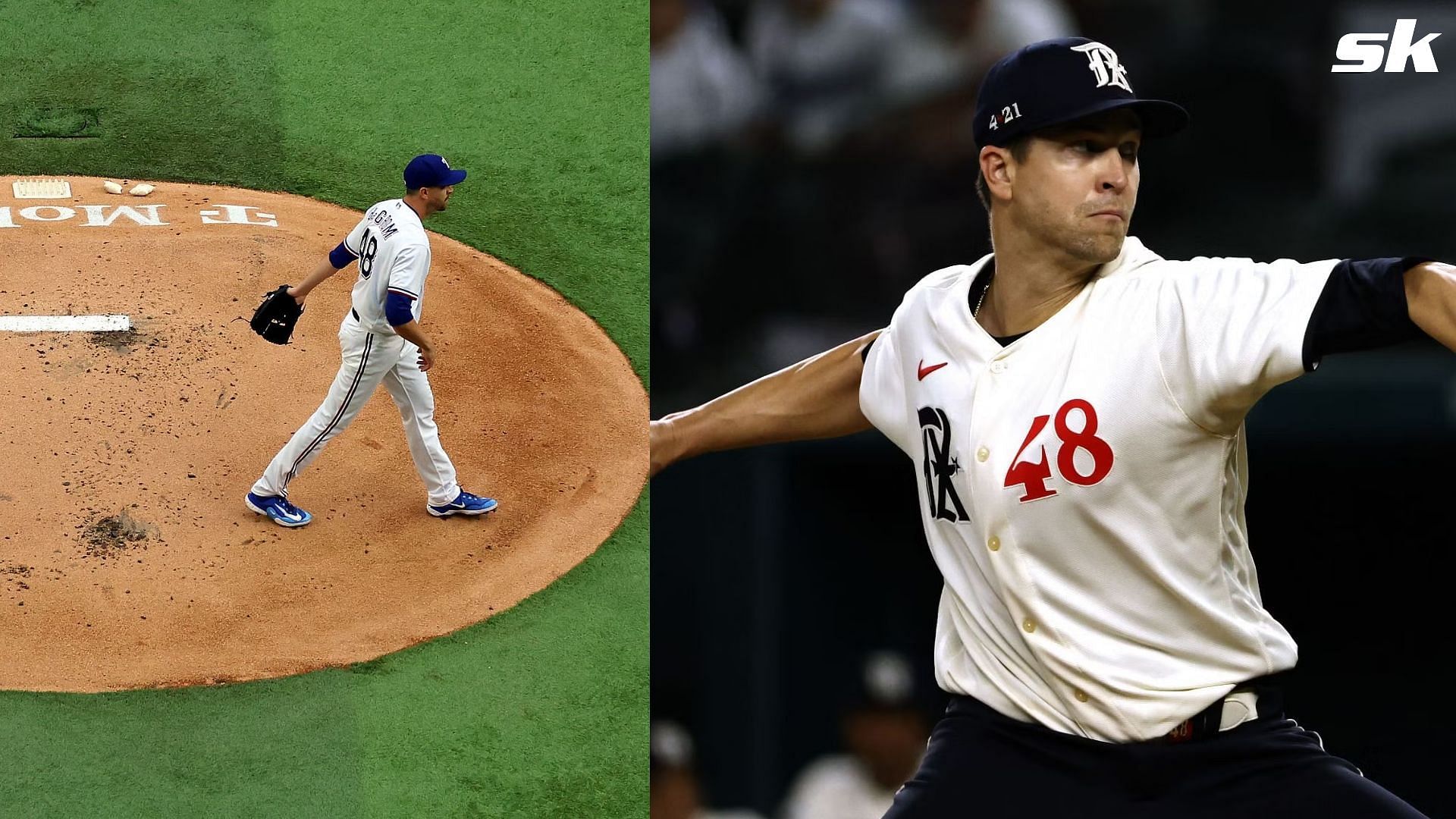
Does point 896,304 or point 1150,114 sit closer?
point 1150,114

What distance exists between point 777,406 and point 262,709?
2118mm

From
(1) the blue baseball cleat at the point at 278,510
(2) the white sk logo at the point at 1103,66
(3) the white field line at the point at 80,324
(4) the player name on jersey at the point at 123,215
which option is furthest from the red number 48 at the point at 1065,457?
(3) the white field line at the point at 80,324

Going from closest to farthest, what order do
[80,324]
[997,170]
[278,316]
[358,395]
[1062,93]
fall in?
[1062,93]
[997,170]
[358,395]
[278,316]
[80,324]

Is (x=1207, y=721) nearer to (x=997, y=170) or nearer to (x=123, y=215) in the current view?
(x=997, y=170)

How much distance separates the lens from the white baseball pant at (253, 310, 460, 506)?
4.66m

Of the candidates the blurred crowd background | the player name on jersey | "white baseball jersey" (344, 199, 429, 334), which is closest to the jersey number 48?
"white baseball jersey" (344, 199, 429, 334)

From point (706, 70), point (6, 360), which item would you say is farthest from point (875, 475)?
point (6, 360)

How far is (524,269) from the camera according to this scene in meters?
5.07

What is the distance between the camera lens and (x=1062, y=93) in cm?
301

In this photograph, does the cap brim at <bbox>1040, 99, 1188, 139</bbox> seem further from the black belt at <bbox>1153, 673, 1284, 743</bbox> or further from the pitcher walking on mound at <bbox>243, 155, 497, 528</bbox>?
the pitcher walking on mound at <bbox>243, 155, 497, 528</bbox>

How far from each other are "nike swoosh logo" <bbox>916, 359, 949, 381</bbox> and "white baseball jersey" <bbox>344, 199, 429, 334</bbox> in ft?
6.40

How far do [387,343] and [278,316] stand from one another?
0.42 m

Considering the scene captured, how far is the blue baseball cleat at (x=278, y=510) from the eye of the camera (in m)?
4.73

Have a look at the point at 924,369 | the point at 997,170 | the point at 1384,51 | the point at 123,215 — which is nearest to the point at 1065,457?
the point at 924,369
